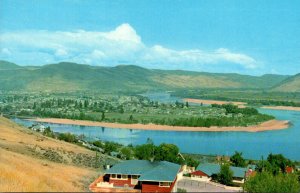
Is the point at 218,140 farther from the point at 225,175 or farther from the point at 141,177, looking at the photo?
the point at 141,177

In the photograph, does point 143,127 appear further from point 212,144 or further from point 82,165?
point 82,165

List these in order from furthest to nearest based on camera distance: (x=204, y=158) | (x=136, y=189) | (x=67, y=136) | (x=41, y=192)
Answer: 1. (x=67, y=136)
2. (x=204, y=158)
3. (x=136, y=189)
4. (x=41, y=192)

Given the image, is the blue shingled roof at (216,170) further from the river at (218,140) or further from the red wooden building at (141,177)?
the river at (218,140)

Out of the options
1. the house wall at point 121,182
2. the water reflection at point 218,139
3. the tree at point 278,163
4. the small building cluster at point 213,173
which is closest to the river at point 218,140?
the water reflection at point 218,139

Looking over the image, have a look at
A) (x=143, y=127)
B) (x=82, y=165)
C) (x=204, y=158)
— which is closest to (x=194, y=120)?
(x=143, y=127)

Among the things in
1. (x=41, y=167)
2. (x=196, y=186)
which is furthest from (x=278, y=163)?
(x=41, y=167)

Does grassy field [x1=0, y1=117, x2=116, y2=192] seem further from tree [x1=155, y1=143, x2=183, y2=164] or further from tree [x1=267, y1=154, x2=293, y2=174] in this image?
tree [x1=267, y1=154, x2=293, y2=174]

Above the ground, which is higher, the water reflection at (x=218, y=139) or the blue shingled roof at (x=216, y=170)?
the blue shingled roof at (x=216, y=170)
